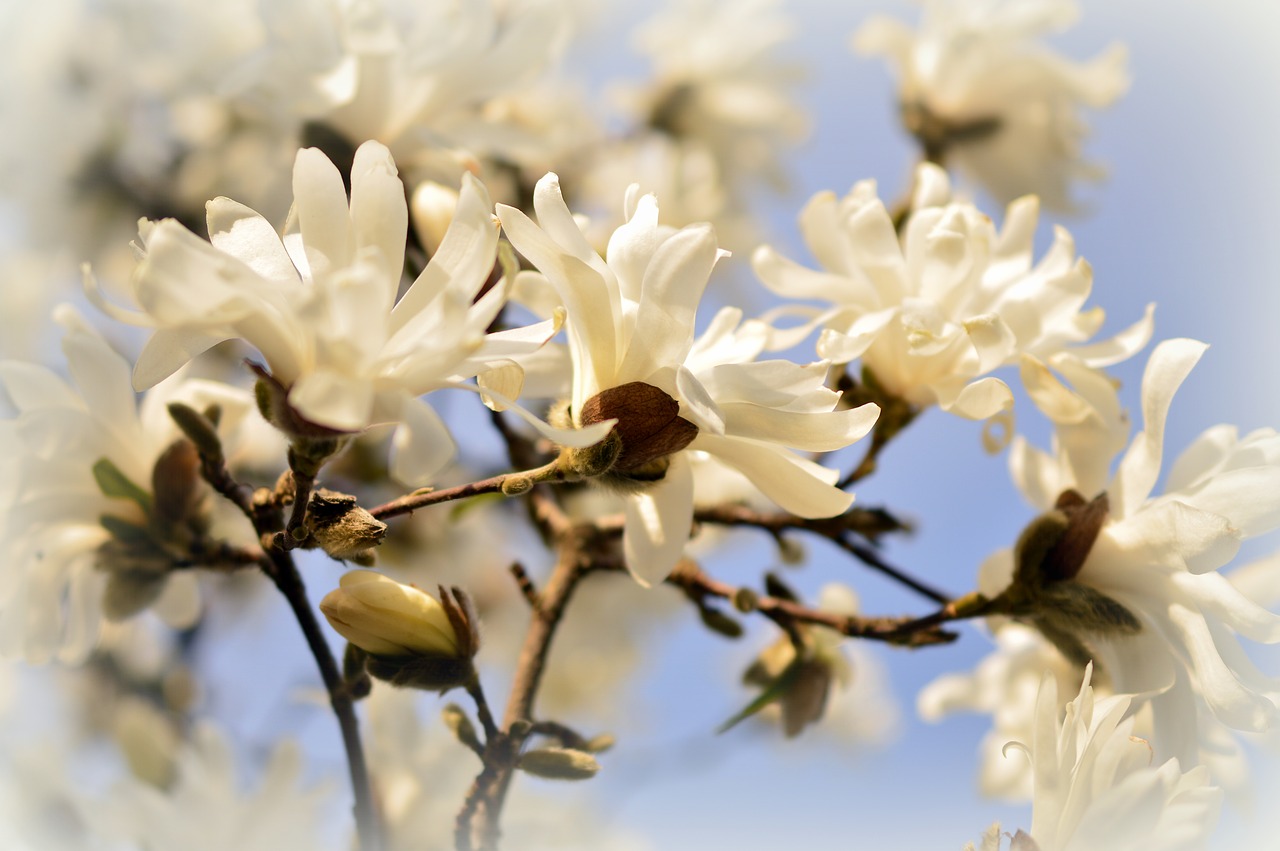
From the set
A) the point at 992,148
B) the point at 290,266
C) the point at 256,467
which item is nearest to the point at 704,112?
the point at 992,148

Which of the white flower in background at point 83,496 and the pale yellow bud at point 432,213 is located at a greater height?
the pale yellow bud at point 432,213

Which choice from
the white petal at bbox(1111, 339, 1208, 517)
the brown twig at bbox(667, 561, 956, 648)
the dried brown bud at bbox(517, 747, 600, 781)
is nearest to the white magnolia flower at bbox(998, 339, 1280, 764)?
the white petal at bbox(1111, 339, 1208, 517)

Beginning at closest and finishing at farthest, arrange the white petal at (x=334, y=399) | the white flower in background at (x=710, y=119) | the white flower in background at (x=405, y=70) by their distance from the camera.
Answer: the white petal at (x=334, y=399)
the white flower in background at (x=405, y=70)
the white flower in background at (x=710, y=119)

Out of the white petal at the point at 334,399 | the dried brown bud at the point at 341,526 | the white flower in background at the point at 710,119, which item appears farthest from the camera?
the white flower in background at the point at 710,119

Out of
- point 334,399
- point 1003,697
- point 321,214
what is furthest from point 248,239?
point 1003,697

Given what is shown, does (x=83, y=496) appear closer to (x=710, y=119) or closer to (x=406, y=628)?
(x=406, y=628)

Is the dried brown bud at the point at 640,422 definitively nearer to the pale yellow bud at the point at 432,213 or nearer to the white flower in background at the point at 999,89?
the pale yellow bud at the point at 432,213

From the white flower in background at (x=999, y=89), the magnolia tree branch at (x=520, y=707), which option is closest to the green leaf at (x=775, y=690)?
the magnolia tree branch at (x=520, y=707)

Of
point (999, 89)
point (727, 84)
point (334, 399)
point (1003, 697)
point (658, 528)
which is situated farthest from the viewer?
point (727, 84)
